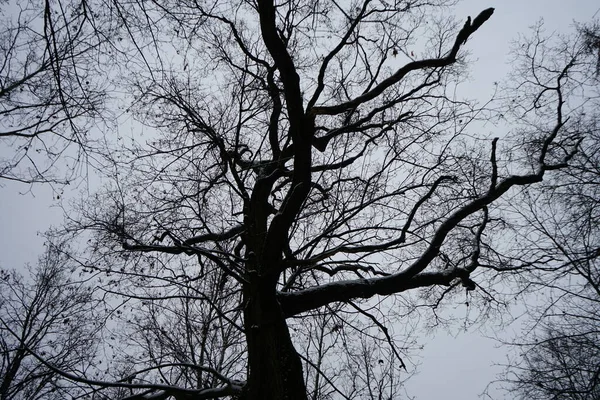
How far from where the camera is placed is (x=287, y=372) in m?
3.61

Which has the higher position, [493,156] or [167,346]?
[493,156]

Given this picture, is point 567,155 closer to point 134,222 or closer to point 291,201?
point 291,201

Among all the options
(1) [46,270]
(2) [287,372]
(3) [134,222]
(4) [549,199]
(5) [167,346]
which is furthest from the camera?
(1) [46,270]

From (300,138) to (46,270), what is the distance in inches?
475

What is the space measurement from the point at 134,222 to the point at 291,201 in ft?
8.71

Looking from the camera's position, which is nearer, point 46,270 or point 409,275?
point 409,275

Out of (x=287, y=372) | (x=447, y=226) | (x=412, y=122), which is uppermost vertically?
(x=412, y=122)

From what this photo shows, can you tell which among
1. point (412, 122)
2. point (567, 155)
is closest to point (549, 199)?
Result: point (567, 155)

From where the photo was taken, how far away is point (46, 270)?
12086 millimetres

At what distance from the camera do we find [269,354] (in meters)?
3.62

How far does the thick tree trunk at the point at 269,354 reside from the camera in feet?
11.4

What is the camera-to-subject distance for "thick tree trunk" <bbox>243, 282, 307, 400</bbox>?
3.49 meters

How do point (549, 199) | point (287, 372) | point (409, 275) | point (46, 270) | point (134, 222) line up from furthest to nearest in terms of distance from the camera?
point (46, 270), point (549, 199), point (134, 222), point (409, 275), point (287, 372)

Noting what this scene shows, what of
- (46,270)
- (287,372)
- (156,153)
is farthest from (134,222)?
(46,270)
